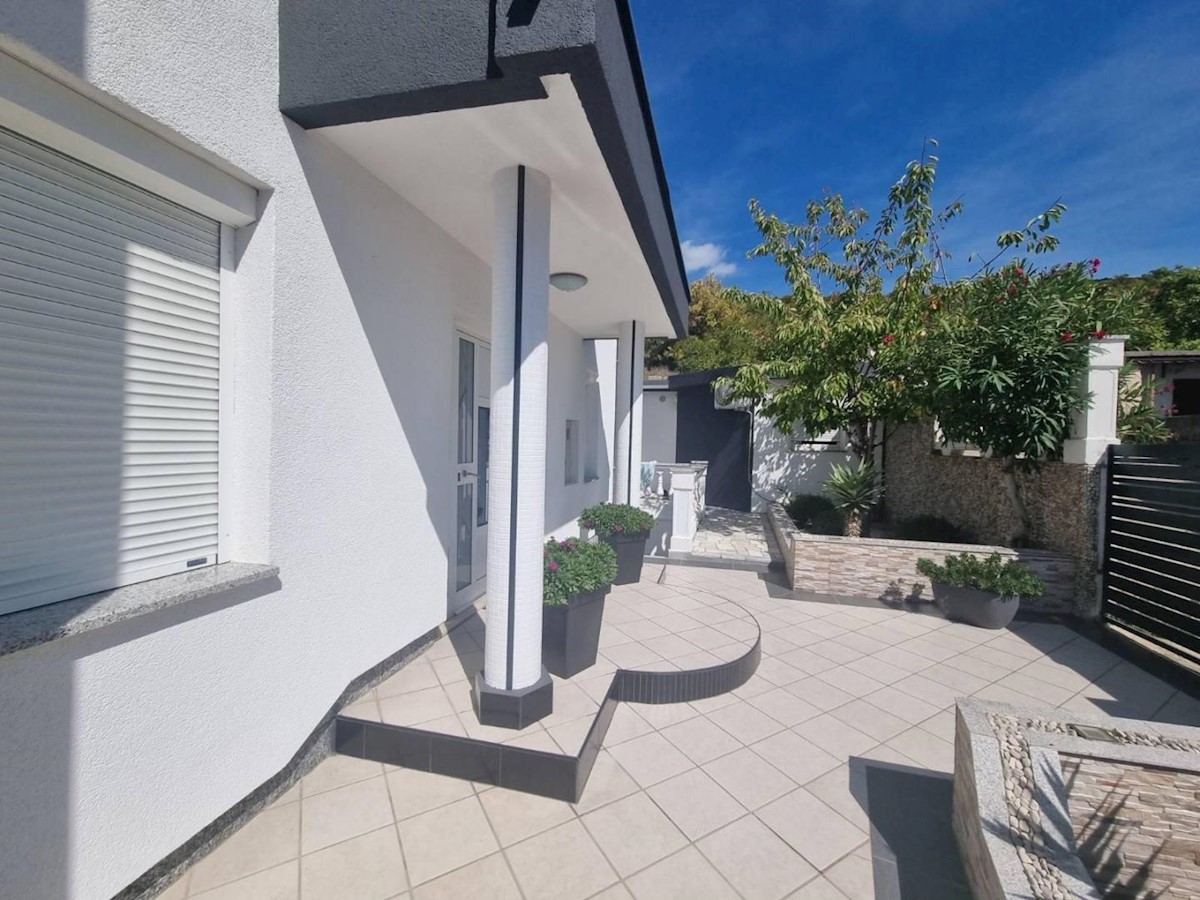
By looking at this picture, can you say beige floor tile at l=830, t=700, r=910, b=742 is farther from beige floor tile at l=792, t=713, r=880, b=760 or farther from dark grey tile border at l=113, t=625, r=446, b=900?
dark grey tile border at l=113, t=625, r=446, b=900

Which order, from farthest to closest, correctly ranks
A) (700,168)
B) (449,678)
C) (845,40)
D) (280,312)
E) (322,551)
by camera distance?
(700,168)
(845,40)
(449,678)
(322,551)
(280,312)

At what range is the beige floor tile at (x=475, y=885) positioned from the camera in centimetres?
190

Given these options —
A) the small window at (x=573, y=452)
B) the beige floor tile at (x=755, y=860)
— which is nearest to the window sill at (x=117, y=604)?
the beige floor tile at (x=755, y=860)

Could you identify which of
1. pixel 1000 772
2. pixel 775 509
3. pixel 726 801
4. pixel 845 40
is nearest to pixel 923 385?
pixel 775 509

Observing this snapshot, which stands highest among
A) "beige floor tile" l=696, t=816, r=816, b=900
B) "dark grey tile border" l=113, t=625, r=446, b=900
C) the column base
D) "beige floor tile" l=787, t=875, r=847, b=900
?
the column base

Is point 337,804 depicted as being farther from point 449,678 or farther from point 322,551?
point 322,551

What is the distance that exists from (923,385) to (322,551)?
7104mm

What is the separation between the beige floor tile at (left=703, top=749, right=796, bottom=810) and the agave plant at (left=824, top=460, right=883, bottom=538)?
4815 mm

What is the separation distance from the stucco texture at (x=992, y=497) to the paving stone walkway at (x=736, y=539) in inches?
102

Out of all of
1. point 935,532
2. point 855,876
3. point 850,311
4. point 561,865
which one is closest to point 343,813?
point 561,865

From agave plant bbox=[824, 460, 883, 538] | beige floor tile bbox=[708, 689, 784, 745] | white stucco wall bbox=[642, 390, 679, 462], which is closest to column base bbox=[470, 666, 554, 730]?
beige floor tile bbox=[708, 689, 784, 745]

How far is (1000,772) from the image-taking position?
6.48ft

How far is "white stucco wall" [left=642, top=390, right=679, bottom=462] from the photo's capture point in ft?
43.2

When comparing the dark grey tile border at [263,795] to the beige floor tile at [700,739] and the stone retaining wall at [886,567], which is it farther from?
the stone retaining wall at [886,567]
